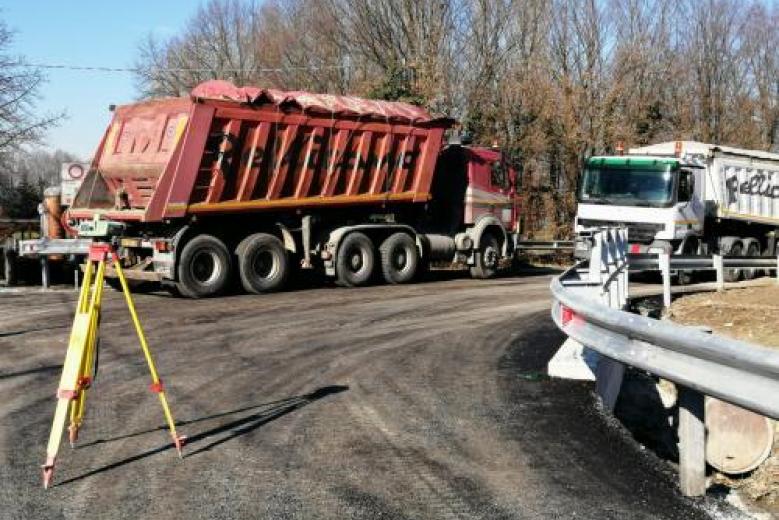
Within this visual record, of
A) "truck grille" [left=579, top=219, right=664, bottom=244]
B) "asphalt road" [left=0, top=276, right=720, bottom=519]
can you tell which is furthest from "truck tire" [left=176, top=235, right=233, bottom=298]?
"truck grille" [left=579, top=219, right=664, bottom=244]

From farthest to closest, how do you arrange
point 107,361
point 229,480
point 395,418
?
point 107,361 → point 395,418 → point 229,480

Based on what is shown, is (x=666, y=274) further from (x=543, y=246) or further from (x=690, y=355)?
(x=543, y=246)

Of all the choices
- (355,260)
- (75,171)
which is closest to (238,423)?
(355,260)

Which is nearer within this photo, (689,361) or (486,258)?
(689,361)

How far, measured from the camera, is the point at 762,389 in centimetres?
398

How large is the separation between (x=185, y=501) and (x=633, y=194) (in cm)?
1646

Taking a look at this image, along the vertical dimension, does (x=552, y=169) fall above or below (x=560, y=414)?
above

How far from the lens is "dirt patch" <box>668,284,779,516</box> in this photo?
531 cm

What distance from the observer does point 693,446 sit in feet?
15.7

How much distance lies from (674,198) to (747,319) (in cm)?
800

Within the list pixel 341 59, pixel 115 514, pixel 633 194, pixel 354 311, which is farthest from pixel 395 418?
pixel 341 59

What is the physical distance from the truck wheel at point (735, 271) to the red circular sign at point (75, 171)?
1391cm

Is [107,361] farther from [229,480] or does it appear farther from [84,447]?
[229,480]

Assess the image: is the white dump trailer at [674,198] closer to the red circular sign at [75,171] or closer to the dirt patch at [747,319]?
the dirt patch at [747,319]
